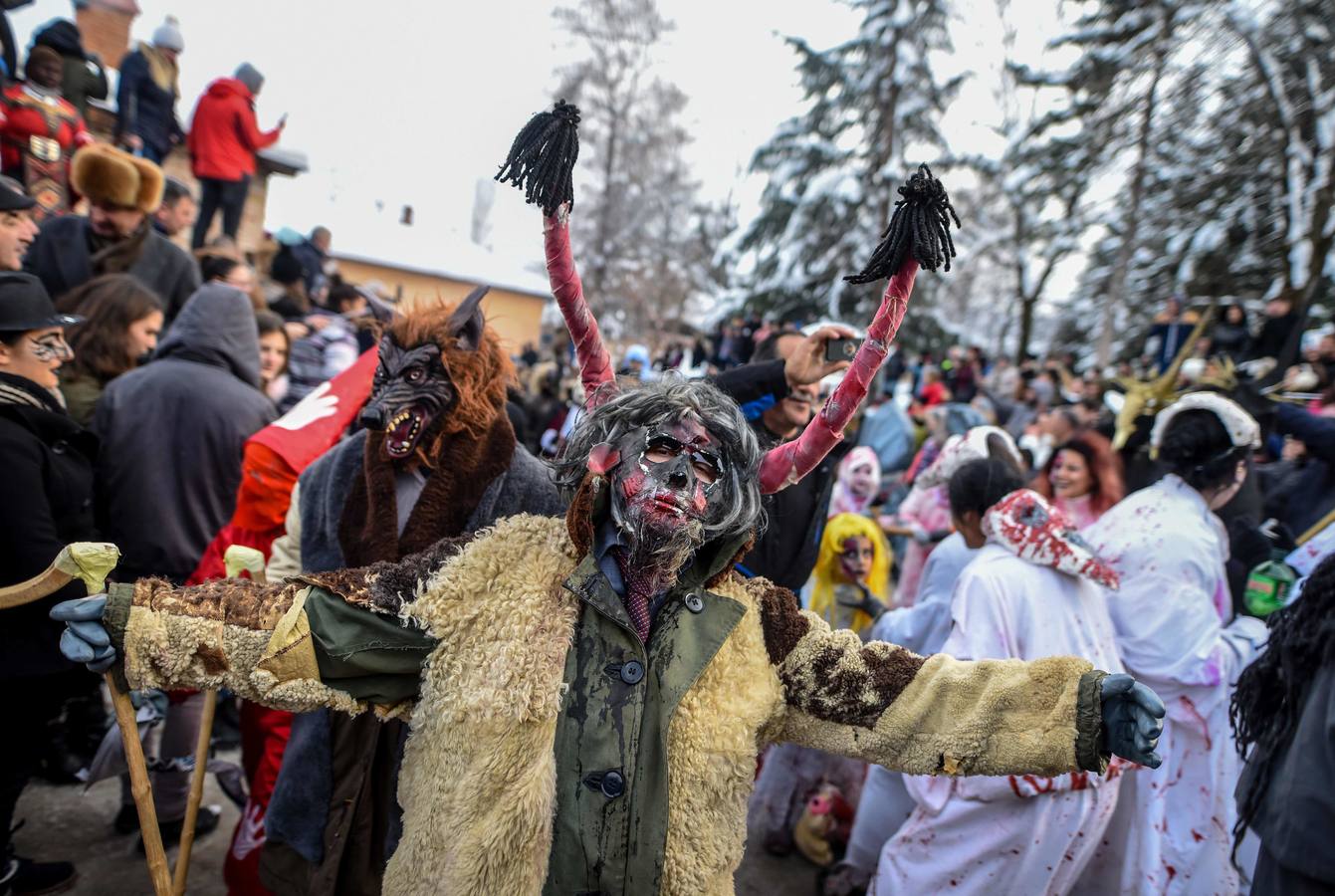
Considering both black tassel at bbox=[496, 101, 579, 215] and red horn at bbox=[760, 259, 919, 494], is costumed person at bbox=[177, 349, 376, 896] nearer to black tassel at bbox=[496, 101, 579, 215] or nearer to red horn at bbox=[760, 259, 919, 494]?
black tassel at bbox=[496, 101, 579, 215]

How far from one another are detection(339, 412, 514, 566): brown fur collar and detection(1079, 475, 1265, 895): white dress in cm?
263

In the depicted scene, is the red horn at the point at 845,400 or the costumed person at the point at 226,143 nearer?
the red horn at the point at 845,400

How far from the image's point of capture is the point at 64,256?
195 inches

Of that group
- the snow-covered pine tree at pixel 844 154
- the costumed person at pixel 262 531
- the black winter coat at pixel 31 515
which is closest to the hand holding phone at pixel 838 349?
the costumed person at pixel 262 531

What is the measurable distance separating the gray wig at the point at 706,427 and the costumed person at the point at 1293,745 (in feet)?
5.01

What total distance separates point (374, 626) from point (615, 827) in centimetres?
69

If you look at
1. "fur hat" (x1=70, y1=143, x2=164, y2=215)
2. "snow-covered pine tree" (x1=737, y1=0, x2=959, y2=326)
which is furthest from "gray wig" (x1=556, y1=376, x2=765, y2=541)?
"snow-covered pine tree" (x1=737, y1=0, x2=959, y2=326)

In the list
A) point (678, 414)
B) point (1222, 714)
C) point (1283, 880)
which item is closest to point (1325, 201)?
point (1222, 714)

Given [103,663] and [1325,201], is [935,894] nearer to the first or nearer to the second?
[103,663]

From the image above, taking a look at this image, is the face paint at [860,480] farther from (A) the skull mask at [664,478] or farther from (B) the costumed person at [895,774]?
(A) the skull mask at [664,478]

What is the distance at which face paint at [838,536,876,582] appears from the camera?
4.19m

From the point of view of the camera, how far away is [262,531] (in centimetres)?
320

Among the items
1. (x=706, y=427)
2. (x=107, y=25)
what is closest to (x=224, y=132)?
(x=706, y=427)

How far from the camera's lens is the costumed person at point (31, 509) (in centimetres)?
260
